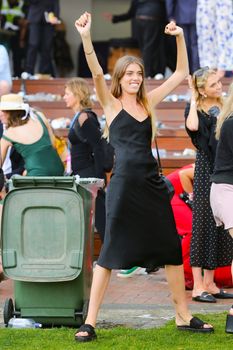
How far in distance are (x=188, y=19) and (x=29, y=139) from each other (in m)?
7.00

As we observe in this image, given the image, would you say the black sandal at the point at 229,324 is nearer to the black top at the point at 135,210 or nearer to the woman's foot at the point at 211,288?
the black top at the point at 135,210

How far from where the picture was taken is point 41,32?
680 inches

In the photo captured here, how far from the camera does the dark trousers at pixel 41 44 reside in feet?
56.2

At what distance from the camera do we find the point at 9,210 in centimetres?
761

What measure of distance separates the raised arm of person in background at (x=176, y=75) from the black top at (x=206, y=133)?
49.8 inches

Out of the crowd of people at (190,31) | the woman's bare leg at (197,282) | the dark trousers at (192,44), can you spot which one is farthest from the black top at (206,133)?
the dark trousers at (192,44)

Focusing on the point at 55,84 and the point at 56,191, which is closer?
the point at 56,191

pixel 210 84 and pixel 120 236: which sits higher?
pixel 210 84

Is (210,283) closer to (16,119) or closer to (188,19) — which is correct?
(16,119)

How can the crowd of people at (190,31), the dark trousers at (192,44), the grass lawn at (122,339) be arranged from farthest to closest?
the dark trousers at (192,44) → the crowd of people at (190,31) → the grass lawn at (122,339)

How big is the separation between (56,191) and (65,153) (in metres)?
3.05

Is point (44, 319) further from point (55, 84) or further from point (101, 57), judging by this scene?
point (101, 57)

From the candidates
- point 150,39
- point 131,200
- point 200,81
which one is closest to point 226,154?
point 131,200

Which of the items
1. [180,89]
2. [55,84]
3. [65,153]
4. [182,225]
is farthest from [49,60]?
[182,225]
